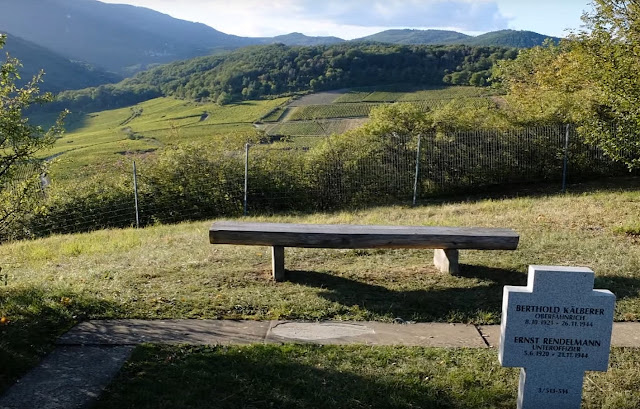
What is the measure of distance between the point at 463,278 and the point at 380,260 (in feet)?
4.35

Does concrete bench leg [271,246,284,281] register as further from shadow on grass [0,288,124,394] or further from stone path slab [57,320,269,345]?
shadow on grass [0,288,124,394]

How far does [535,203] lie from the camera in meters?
11.8

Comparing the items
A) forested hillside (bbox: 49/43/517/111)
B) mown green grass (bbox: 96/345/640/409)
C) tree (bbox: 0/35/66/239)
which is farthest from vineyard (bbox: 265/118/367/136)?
Answer: mown green grass (bbox: 96/345/640/409)

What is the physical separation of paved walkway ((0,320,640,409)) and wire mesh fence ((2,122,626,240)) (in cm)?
798

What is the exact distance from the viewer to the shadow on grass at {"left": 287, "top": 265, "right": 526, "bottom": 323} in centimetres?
561

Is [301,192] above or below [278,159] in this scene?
below

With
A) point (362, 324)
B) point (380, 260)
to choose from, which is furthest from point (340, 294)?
point (380, 260)

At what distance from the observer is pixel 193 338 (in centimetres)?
489

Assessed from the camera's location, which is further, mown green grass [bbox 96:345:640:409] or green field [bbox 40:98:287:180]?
green field [bbox 40:98:287:180]

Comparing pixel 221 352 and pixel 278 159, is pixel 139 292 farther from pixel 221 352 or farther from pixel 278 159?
pixel 278 159

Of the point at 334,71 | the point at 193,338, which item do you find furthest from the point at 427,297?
→ the point at 334,71

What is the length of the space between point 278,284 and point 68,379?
282 cm

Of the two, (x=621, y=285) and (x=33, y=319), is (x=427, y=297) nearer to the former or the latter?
(x=621, y=285)

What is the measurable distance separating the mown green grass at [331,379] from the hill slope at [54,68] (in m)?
159
